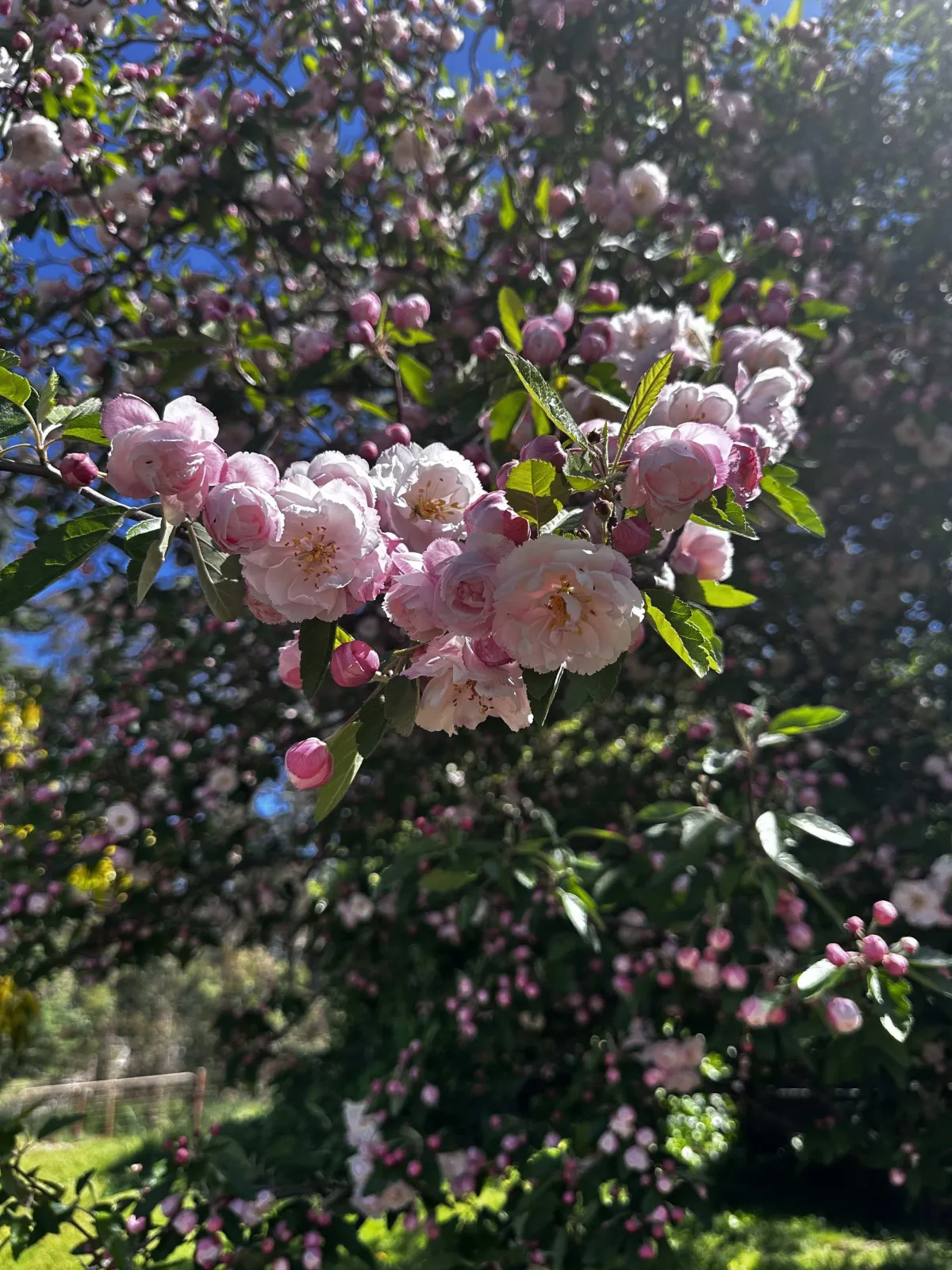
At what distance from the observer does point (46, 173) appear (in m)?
2.31

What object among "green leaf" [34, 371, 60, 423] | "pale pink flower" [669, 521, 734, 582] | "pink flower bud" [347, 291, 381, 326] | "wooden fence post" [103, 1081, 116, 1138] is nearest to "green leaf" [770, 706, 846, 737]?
"pale pink flower" [669, 521, 734, 582]

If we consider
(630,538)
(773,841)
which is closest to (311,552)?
(630,538)

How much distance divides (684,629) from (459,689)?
0.24 meters

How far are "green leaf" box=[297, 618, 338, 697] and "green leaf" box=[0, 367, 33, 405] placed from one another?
0.37 meters

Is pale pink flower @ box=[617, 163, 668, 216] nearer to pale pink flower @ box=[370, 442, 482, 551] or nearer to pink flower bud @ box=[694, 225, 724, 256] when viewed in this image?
pink flower bud @ box=[694, 225, 724, 256]

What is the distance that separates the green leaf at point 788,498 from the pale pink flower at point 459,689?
42 centimetres

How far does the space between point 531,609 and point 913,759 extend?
2.93 m

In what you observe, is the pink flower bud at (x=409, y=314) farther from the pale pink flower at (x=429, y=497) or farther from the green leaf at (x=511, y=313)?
the pale pink flower at (x=429, y=497)

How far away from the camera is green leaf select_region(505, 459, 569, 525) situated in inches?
30.8

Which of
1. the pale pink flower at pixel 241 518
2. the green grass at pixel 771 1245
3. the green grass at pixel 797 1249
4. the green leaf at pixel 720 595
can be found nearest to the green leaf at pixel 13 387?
the pale pink flower at pixel 241 518

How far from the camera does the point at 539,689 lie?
82cm

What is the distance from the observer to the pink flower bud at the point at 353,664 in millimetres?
901

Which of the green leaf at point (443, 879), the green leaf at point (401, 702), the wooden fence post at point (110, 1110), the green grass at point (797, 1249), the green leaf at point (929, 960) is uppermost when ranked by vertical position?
the green leaf at point (401, 702)

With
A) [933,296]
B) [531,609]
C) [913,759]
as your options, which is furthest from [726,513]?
[933,296]
